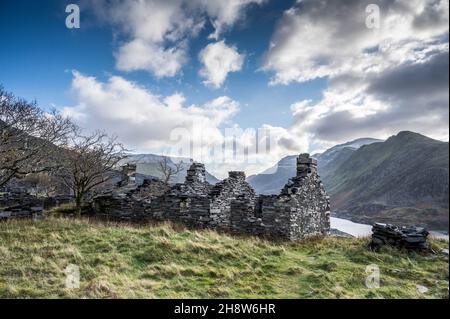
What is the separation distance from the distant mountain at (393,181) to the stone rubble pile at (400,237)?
4316cm

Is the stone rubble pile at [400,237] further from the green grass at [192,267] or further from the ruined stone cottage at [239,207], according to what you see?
the ruined stone cottage at [239,207]

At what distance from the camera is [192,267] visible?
978 cm

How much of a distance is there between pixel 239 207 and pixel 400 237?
8075 mm

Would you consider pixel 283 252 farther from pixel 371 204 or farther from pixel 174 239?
pixel 371 204

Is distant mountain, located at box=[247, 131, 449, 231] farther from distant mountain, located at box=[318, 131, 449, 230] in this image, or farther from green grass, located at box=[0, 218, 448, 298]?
green grass, located at box=[0, 218, 448, 298]

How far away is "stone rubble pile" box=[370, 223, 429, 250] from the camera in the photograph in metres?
12.6

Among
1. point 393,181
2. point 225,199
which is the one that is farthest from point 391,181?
point 225,199

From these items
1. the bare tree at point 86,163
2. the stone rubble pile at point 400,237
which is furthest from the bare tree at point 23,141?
the stone rubble pile at point 400,237

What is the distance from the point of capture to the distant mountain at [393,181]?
70.8m

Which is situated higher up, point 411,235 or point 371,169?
point 371,169

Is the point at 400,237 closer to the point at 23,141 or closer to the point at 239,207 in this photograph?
the point at 239,207
